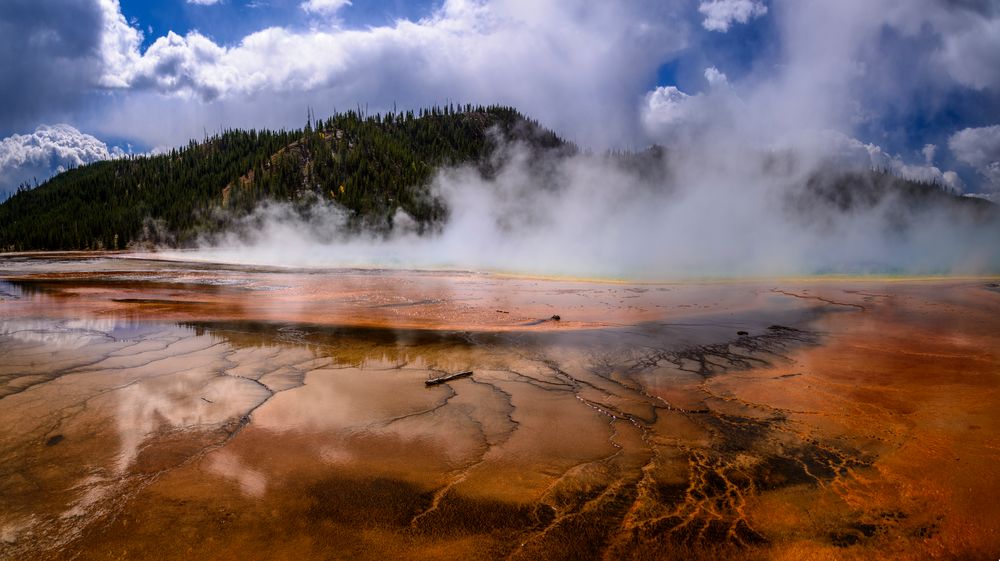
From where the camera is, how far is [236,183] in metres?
86.4

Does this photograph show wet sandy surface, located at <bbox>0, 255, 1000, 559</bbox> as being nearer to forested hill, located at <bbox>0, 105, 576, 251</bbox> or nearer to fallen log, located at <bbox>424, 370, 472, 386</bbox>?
fallen log, located at <bbox>424, 370, 472, 386</bbox>

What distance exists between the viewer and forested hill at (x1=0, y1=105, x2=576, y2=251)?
247ft

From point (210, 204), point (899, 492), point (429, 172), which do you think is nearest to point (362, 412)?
point (899, 492)

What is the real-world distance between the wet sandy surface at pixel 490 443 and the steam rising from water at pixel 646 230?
17.3 m

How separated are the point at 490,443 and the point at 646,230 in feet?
153

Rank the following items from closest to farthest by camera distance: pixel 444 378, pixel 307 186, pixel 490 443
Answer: pixel 490 443, pixel 444 378, pixel 307 186

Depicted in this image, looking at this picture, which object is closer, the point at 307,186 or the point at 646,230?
the point at 646,230

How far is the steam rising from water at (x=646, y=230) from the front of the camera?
33.2 m

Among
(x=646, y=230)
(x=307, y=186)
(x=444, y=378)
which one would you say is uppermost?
(x=307, y=186)

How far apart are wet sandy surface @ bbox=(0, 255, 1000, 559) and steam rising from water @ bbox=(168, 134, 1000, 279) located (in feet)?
56.9

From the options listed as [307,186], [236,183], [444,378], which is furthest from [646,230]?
[236,183]

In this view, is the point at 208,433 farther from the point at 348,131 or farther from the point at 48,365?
the point at 348,131

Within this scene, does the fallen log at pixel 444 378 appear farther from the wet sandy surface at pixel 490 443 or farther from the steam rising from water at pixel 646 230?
the steam rising from water at pixel 646 230

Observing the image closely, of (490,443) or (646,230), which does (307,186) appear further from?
(490,443)
